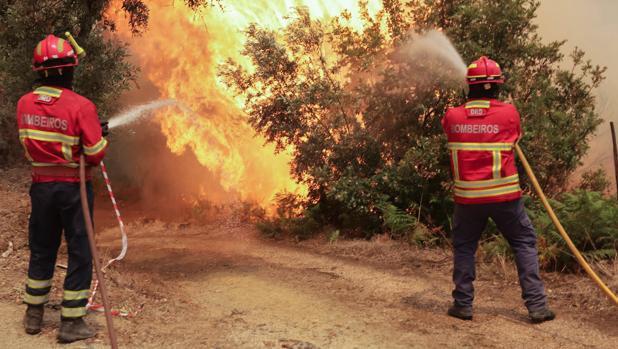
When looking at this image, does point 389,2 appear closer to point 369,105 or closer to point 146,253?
point 369,105

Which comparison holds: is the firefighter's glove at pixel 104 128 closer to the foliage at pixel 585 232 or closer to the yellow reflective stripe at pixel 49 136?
the yellow reflective stripe at pixel 49 136

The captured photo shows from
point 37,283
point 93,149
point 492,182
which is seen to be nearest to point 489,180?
point 492,182

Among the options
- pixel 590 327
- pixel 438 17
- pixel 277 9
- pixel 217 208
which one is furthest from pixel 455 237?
pixel 277 9

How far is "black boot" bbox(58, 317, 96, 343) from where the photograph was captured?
14.5 feet

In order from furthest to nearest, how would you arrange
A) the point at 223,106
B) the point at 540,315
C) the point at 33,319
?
1. the point at 223,106
2. the point at 540,315
3. the point at 33,319

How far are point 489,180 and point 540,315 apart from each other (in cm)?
128

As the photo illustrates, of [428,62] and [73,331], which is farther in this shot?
[428,62]

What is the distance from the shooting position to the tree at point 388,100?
344 inches

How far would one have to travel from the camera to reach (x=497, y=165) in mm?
5090

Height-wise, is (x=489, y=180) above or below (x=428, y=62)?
below

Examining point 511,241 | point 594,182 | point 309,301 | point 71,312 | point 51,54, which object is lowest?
point 594,182

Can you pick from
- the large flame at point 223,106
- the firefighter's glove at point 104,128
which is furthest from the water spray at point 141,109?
the firefighter's glove at point 104,128

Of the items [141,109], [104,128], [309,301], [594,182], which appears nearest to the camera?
[104,128]

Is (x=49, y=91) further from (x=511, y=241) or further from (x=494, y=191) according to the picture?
(x=511, y=241)
